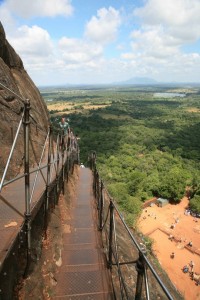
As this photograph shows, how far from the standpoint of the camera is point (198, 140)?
2458 inches

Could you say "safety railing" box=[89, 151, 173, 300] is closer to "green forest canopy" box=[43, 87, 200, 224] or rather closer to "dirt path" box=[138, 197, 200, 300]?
"green forest canopy" box=[43, 87, 200, 224]

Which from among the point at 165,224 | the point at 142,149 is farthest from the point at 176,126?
the point at 165,224

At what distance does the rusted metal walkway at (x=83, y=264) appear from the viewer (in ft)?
14.3

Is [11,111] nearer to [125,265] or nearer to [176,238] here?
[125,265]

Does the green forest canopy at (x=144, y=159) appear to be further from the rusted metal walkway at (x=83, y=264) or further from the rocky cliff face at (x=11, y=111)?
the rusted metal walkway at (x=83, y=264)

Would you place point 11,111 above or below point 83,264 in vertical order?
above

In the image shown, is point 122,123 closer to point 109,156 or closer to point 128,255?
point 109,156

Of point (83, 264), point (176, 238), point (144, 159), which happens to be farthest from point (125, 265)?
point (144, 159)

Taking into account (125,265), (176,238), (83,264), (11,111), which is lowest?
(176,238)

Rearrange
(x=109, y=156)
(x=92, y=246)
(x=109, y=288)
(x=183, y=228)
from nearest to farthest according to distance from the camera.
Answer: (x=109, y=288), (x=92, y=246), (x=183, y=228), (x=109, y=156)

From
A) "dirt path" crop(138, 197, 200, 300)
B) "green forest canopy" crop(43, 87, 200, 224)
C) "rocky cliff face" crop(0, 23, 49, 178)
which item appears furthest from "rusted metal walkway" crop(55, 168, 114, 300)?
"dirt path" crop(138, 197, 200, 300)

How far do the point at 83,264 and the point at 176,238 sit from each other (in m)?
20.4

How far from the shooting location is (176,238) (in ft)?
77.0

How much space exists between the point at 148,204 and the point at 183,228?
20.9 ft
